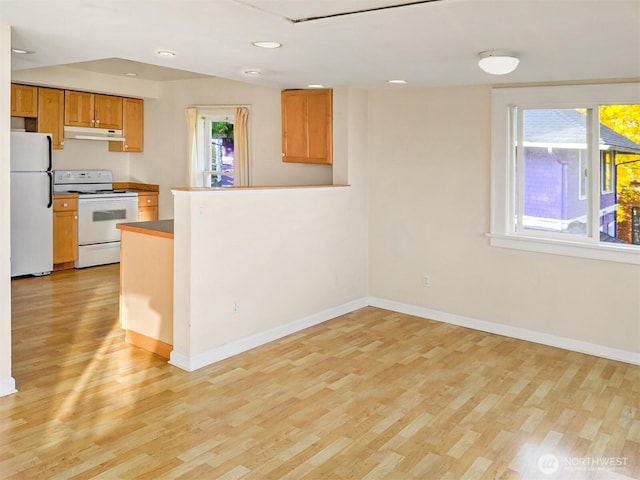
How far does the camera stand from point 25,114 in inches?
263

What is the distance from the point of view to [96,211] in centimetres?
728

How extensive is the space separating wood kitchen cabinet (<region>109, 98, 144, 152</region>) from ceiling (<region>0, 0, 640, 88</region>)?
318cm

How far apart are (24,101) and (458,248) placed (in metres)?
5.26

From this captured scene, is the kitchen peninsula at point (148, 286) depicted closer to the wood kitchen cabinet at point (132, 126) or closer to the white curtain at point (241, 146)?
the white curtain at point (241, 146)

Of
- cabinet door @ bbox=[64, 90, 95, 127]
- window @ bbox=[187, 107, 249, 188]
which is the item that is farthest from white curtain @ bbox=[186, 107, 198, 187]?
cabinet door @ bbox=[64, 90, 95, 127]

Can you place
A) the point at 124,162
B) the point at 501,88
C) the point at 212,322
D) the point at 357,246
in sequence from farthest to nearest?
the point at 124,162 < the point at 357,246 < the point at 501,88 < the point at 212,322

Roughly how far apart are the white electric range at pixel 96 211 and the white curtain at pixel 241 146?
184 centimetres

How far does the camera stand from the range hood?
282 inches

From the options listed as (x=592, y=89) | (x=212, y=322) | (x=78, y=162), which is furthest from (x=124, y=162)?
(x=592, y=89)

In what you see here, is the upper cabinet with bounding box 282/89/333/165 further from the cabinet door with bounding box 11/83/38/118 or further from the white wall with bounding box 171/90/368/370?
the cabinet door with bounding box 11/83/38/118

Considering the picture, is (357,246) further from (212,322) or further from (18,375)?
(18,375)

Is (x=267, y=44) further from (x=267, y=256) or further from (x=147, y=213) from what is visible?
(x=147, y=213)

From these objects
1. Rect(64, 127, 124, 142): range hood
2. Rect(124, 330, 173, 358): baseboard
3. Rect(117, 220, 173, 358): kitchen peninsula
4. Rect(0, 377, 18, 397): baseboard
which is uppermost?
Rect(64, 127, 124, 142): range hood

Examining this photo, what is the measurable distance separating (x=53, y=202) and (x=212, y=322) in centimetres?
380
